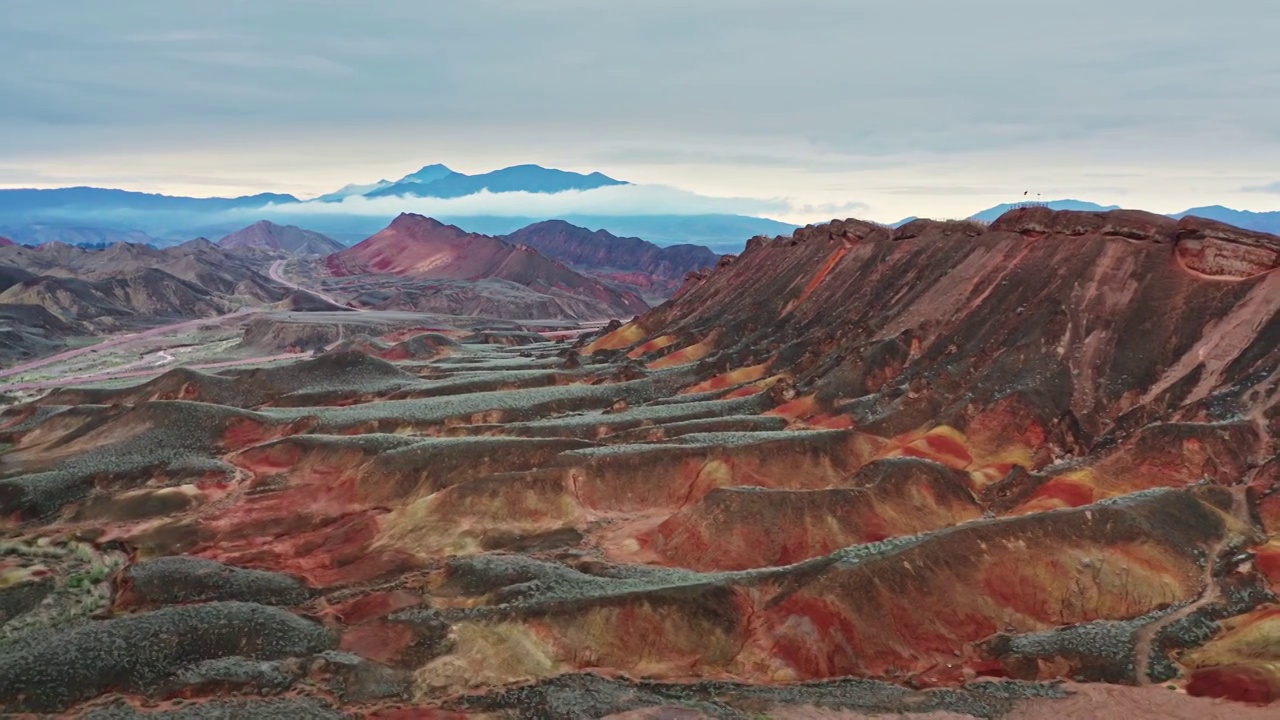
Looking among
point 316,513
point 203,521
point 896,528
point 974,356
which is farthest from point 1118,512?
point 203,521

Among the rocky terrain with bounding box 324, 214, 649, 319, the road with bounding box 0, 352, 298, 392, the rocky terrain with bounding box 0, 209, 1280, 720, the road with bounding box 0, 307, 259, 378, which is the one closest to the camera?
the rocky terrain with bounding box 0, 209, 1280, 720

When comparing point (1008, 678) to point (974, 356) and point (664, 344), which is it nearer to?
point (974, 356)

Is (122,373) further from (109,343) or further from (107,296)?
(107,296)

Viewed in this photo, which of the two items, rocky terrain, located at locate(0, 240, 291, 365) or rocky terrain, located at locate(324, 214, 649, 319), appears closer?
rocky terrain, located at locate(0, 240, 291, 365)

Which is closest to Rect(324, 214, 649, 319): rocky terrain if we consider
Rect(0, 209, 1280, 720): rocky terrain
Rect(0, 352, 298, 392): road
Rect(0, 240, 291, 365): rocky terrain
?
Rect(0, 240, 291, 365): rocky terrain

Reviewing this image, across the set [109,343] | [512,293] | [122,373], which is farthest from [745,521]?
[512,293]

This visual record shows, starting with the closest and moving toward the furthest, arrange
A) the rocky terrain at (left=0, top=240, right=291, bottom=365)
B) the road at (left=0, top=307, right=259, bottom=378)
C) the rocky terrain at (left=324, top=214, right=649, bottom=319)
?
1. the road at (left=0, top=307, right=259, bottom=378)
2. the rocky terrain at (left=0, top=240, right=291, bottom=365)
3. the rocky terrain at (left=324, top=214, right=649, bottom=319)

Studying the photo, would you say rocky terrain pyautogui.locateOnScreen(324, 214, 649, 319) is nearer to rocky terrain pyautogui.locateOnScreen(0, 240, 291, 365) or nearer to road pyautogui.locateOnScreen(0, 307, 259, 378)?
rocky terrain pyautogui.locateOnScreen(0, 240, 291, 365)

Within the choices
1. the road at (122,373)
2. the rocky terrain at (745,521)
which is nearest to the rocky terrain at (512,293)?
the road at (122,373)

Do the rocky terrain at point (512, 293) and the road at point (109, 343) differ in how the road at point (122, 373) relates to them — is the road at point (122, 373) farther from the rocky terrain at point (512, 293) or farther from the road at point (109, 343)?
the rocky terrain at point (512, 293)
